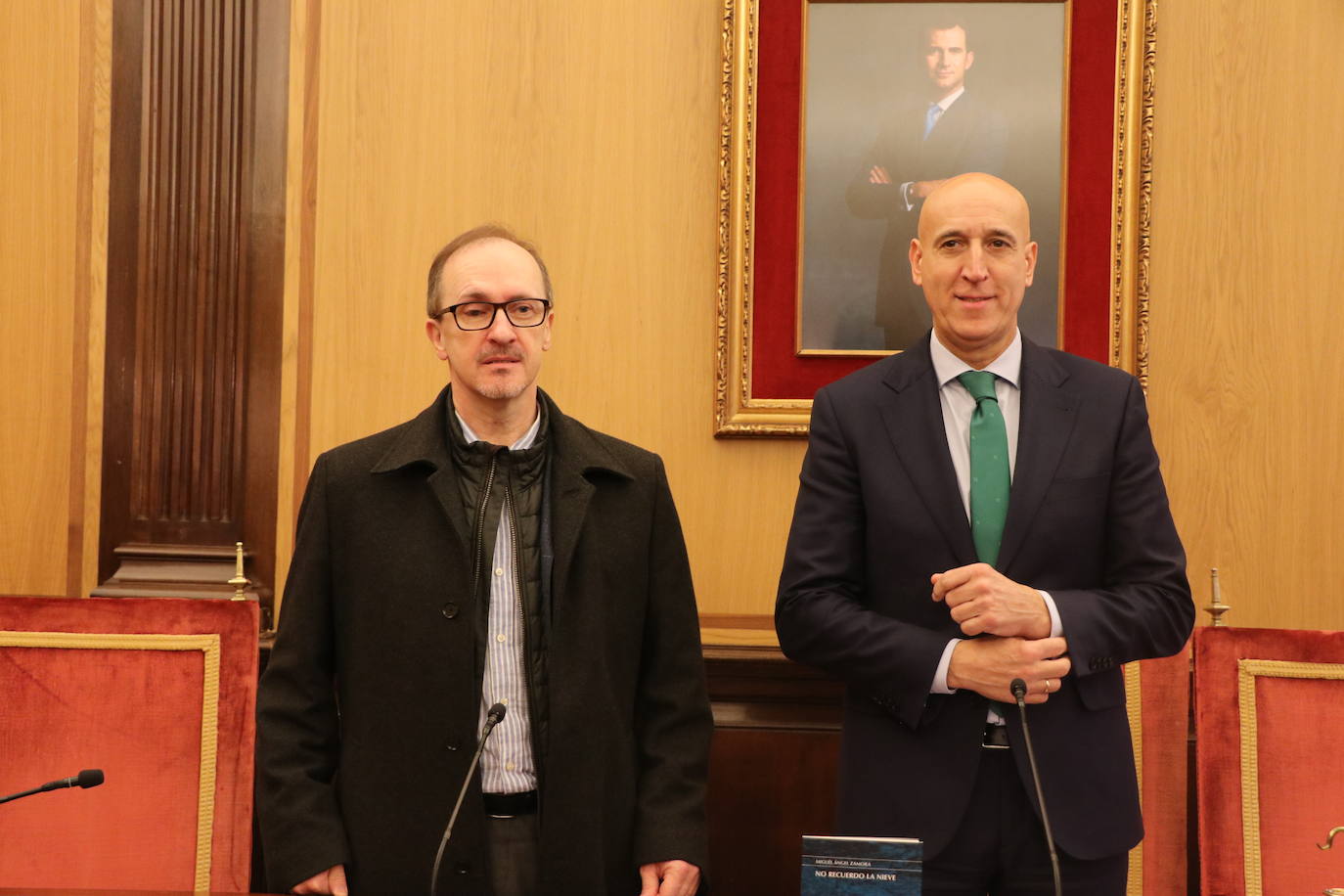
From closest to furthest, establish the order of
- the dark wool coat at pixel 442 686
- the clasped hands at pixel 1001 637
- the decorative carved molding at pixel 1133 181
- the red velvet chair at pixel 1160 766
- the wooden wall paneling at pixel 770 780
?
the clasped hands at pixel 1001 637, the dark wool coat at pixel 442 686, the red velvet chair at pixel 1160 766, the wooden wall paneling at pixel 770 780, the decorative carved molding at pixel 1133 181

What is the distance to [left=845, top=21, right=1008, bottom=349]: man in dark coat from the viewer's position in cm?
276

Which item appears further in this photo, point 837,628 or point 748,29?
point 748,29

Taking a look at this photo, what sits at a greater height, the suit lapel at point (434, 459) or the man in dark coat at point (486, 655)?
the suit lapel at point (434, 459)

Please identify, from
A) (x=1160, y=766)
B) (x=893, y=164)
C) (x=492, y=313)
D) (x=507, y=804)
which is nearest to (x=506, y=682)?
(x=507, y=804)

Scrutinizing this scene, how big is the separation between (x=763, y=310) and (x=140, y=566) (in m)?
1.50

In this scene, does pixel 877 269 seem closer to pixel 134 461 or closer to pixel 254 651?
pixel 254 651

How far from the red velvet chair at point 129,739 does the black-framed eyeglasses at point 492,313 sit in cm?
76

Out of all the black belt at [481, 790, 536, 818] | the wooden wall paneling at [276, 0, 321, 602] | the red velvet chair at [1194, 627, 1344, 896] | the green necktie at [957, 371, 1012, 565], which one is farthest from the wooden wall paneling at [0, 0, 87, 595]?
the red velvet chair at [1194, 627, 1344, 896]

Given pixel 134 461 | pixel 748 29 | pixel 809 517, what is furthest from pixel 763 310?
pixel 134 461

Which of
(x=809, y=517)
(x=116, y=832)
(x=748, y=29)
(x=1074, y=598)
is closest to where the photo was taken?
(x=1074, y=598)

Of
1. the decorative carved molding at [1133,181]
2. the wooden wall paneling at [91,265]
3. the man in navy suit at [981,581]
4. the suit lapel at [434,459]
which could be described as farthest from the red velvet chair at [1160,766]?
the wooden wall paneling at [91,265]

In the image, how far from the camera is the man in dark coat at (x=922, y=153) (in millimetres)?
2756

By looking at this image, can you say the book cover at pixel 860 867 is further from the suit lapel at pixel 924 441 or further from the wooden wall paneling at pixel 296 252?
the wooden wall paneling at pixel 296 252

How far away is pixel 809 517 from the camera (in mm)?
1889
